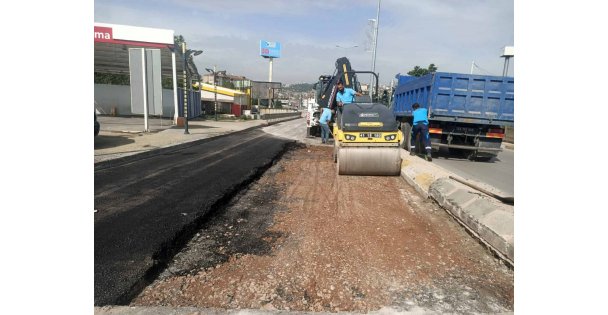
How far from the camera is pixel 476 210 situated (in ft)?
14.9

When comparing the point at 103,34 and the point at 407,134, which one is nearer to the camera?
the point at 407,134

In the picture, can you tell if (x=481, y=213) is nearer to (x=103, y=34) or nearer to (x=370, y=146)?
(x=370, y=146)

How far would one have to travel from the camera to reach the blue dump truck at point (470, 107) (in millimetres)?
10172

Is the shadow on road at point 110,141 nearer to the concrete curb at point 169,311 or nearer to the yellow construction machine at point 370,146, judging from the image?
the yellow construction machine at point 370,146

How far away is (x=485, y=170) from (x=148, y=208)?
8.94 m

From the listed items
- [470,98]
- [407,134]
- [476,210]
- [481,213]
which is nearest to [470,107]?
[470,98]

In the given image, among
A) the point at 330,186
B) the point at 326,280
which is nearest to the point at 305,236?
the point at 326,280

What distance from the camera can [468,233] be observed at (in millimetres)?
4410

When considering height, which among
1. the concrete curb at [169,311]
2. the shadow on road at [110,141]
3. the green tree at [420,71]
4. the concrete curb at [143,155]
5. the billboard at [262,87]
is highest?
the green tree at [420,71]

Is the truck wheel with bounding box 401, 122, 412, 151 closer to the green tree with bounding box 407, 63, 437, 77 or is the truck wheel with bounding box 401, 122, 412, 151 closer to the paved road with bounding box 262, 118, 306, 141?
the paved road with bounding box 262, 118, 306, 141

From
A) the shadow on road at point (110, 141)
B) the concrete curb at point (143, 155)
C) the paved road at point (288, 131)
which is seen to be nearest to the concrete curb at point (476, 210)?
the concrete curb at point (143, 155)

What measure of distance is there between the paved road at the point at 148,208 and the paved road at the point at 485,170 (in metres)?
5.32

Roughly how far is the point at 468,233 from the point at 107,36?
18.6 metres

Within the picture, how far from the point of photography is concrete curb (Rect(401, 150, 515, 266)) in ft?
12.2
